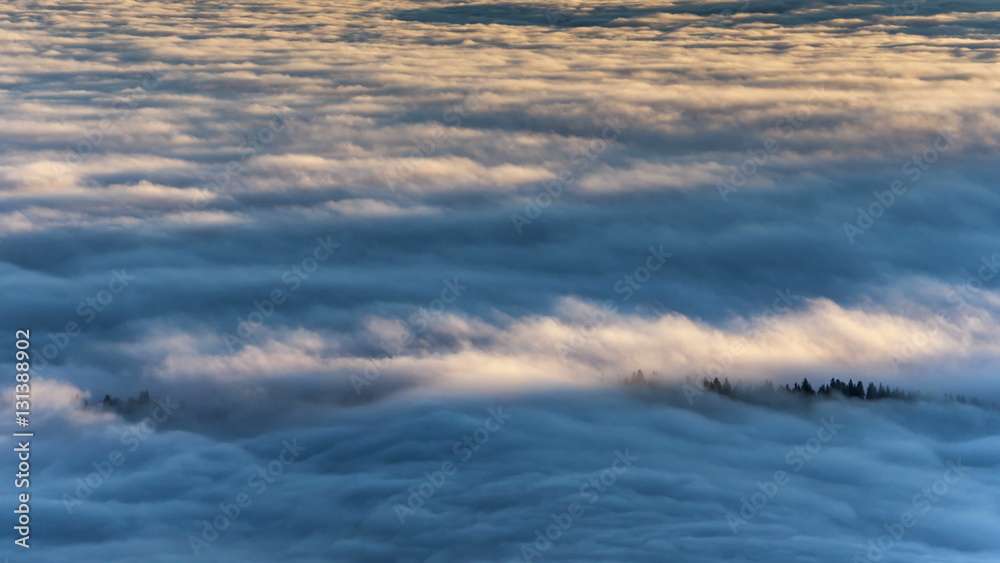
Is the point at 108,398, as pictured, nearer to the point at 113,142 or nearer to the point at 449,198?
the point at 449,198

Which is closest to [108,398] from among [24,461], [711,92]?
[24,461]
